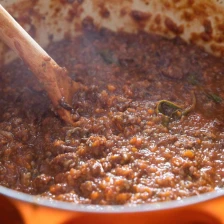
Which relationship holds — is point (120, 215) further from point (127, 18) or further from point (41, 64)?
point (127, 18)

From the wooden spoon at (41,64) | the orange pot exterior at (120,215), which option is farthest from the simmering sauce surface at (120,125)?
the orange pot exterior at (120,215)

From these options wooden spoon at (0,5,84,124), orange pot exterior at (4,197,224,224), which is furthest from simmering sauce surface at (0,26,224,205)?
orange pot exterior at (4,197,224,224)

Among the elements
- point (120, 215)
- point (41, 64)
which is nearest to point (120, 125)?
point (41, 64)

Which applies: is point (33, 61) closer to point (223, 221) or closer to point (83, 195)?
point (83, 195)

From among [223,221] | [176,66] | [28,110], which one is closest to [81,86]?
[28,110]

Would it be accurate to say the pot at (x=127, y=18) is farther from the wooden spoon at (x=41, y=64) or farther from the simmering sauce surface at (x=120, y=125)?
the wooden spoon at (x=41, y=64)

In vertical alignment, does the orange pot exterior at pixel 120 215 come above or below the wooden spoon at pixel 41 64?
below

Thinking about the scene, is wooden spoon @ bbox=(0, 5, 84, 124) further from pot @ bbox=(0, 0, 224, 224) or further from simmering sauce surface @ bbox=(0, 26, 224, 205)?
pot @ bbox=(0, 0, 224, 224)
